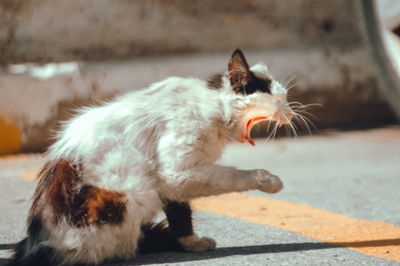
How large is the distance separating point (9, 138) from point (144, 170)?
10.6 feet

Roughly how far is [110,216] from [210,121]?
21.8 inches

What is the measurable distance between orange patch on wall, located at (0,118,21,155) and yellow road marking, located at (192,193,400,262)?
2.31 metres

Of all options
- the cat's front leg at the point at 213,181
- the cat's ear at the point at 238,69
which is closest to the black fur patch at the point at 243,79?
the cat's ear at the point at 238,69

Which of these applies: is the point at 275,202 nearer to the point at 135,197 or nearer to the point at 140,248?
the point at 140,248

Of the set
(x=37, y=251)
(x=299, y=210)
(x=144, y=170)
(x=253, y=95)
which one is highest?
(x=253, y=95)

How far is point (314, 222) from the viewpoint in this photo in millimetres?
3064

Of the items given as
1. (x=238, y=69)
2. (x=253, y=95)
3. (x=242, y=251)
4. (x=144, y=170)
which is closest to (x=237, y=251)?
(x=242, y=251)

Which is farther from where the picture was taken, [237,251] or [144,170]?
[237,251]

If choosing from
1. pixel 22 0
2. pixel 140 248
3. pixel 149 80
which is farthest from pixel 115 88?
pixel 140 248

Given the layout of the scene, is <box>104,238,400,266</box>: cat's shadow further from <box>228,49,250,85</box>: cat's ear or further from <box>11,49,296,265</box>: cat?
<box>228,49,250,85</box>: cat's ear

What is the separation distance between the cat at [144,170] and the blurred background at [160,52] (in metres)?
2.68

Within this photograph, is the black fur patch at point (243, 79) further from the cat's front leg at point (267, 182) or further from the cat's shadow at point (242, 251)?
the cat's shadow at point (242, 251)

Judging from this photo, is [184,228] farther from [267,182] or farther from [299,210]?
[299,210]

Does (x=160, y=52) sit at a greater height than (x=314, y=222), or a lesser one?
greater
